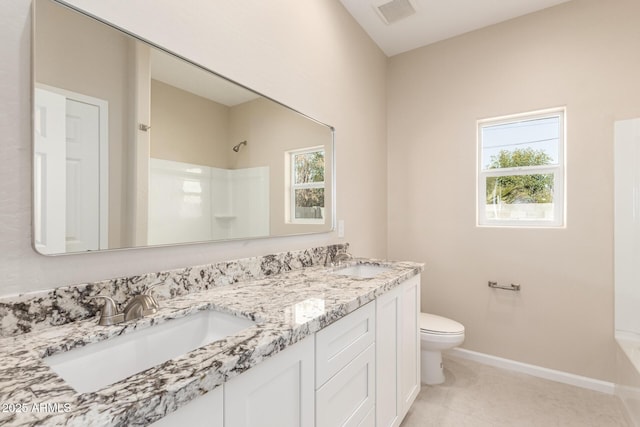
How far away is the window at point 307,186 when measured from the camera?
1787mm

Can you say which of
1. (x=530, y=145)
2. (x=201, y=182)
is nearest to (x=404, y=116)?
(x=530, y=145)

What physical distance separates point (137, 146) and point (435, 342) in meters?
2.08

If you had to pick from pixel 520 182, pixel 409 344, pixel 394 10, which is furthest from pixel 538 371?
pixel 394 10

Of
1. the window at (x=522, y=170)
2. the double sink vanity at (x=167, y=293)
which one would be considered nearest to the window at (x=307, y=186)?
the double sink vanity at (x=167, y=293)

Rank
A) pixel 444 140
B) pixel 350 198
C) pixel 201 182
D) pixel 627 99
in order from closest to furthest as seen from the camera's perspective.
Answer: pixel 201 182 → pixel 627 99 → pixel 350 198 → pixel 444 140

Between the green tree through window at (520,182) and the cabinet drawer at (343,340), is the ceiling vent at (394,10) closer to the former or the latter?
the green tree through window at (520,182)

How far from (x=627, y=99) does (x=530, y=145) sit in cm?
58

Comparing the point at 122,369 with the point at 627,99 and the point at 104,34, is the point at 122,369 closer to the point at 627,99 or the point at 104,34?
the point at 104,34

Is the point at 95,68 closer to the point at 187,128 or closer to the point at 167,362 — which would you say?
the point at 187,128

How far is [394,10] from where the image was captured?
7.43 feet

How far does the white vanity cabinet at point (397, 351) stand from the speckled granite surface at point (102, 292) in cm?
63

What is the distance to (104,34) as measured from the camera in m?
0.95

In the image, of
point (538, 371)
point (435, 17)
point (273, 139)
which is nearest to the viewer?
point (273, 139)

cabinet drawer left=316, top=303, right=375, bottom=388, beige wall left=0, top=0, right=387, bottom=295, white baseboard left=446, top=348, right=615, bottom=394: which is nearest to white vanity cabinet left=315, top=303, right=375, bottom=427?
cabinet drawer left=316, top=303, right=375, bottom=388
